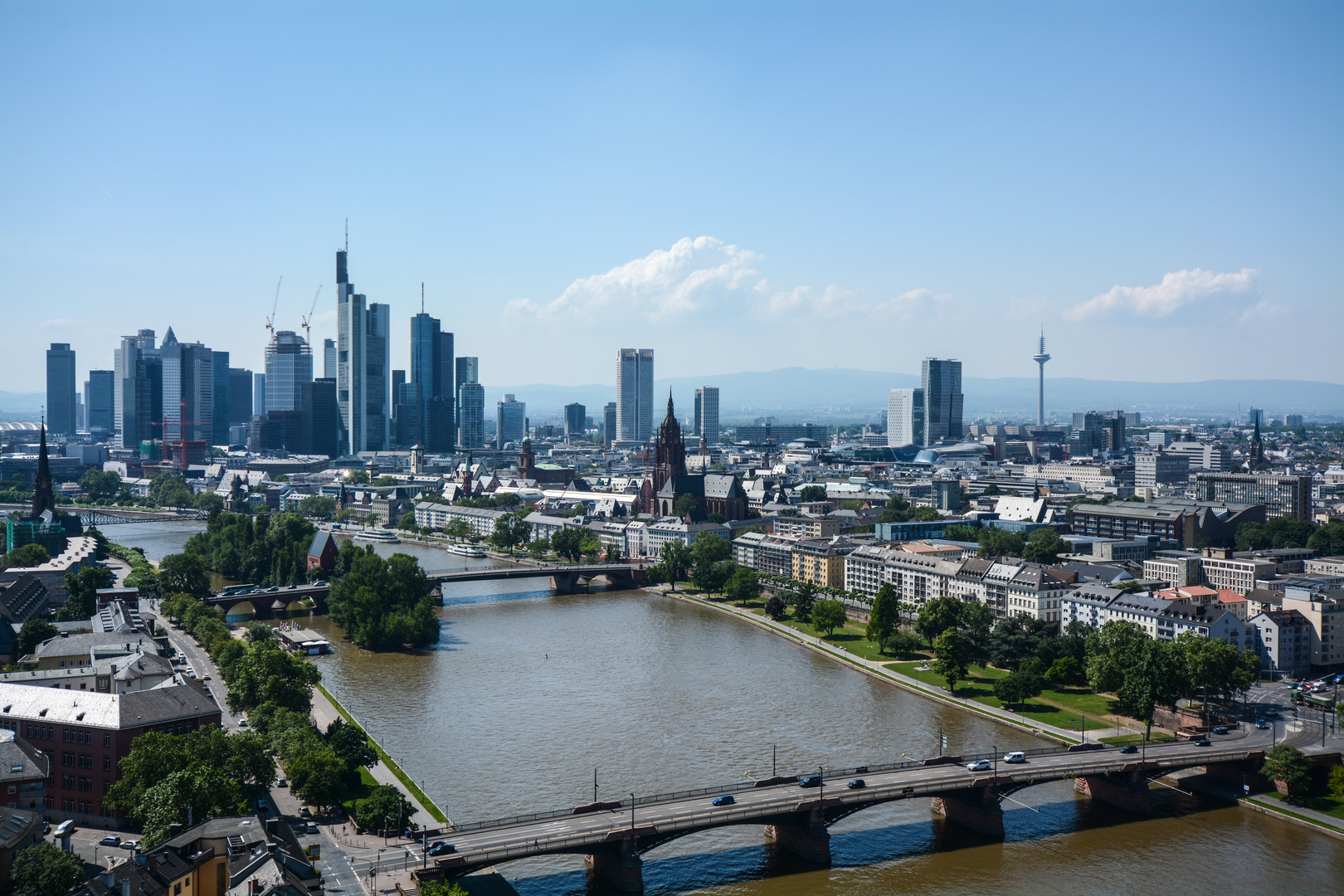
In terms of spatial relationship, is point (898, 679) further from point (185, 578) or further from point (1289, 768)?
point (185, 578)

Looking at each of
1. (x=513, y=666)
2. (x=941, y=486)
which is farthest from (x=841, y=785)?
(x=941, y=486)

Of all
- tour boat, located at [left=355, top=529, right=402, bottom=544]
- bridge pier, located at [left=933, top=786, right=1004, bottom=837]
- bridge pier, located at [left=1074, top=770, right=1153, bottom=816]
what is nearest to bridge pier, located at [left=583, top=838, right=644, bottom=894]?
bridge pier, located at [left=933, top=786, right=1004, bottom=837]

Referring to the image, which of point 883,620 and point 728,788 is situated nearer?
point 728,788

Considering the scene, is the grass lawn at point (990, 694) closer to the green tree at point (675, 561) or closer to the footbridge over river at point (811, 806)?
the footbridge over river at point (811, 806)

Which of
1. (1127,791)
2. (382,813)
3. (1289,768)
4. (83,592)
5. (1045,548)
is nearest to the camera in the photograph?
(382,813)

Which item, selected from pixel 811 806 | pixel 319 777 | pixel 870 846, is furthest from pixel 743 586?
pixel 319 777

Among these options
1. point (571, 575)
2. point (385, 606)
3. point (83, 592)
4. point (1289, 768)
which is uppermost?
point (83, 592)

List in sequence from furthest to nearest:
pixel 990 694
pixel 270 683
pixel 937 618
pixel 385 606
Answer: pixel 385 606, pixel 937 618, pixel 990 694, pixel 270 683

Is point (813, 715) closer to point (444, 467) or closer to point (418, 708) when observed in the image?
point (418, 708)
